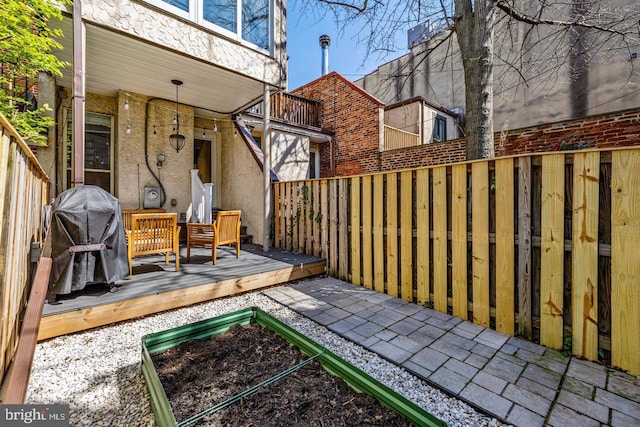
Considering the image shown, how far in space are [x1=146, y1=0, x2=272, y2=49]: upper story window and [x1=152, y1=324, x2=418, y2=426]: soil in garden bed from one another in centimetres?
492

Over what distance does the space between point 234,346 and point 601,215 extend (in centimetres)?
320

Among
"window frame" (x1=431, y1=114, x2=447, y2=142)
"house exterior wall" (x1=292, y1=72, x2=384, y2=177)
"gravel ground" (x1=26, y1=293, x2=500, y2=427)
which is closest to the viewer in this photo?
"gravel ground" (x1=26, y1=293, x2=500, y2=427)

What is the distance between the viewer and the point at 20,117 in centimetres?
377

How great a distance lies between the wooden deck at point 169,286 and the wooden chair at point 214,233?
1.05 feet

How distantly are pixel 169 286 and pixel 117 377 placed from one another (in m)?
1.33

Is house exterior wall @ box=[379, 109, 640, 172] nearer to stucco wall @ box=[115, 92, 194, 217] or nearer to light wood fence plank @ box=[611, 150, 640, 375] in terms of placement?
light wood fence plank @ box=[611, 150, 640, 375]

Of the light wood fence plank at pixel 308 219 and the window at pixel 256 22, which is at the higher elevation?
the window at pixel 256 22

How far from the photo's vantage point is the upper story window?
4.37 metres

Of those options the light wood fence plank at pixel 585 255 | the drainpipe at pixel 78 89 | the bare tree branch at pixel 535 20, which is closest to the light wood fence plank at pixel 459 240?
the light wood fence plank at pixel 585 255

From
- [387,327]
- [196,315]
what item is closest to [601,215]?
[387,327]

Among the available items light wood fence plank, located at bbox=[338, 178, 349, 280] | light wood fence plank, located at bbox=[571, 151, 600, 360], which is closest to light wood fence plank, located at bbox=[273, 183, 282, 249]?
light wood fence plank, located at bbox=[338, 178, 349, 280]

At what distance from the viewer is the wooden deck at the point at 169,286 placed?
8.50ft

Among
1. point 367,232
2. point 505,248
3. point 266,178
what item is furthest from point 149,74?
point 505,248

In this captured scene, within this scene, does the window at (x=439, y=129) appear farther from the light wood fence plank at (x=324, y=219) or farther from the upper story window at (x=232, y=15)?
the light wood fence plank at (x=324, y=219)
